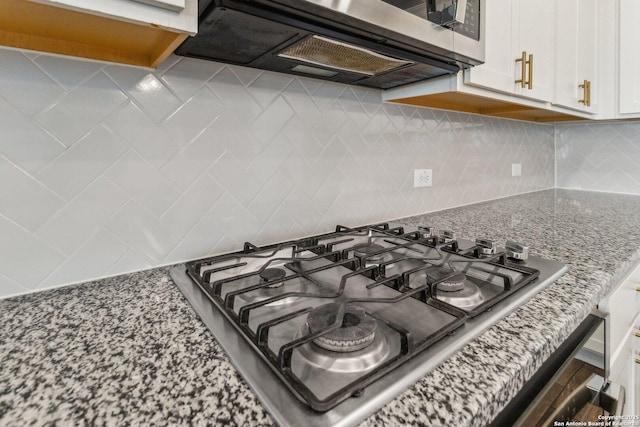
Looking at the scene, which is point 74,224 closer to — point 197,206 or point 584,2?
point 197,206

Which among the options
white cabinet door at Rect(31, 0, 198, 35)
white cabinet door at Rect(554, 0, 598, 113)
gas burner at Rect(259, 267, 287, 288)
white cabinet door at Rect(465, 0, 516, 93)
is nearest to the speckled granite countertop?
gas burner at Rect(259, 267, 287, 288)

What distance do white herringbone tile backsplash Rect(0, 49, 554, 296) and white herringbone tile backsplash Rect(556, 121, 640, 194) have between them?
1.55 m

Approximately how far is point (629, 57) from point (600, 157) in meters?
0.58

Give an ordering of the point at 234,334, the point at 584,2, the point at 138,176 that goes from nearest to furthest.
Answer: the point at 234,334
the point at 138,176
the point at 584,2

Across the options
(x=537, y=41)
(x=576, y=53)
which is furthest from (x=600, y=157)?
(x=537, y=41)

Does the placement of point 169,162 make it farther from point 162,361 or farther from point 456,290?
point 456,290

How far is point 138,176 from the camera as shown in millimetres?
731

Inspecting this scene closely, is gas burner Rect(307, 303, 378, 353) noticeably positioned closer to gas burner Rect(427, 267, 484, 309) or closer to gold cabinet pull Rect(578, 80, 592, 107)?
gas burner Rect(427, 267, 484, 309)

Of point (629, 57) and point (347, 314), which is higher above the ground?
point (629, 57)

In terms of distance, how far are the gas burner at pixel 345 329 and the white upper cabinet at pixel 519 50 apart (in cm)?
83

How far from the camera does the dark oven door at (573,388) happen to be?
453 mm

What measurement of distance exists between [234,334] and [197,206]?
43 centimetres

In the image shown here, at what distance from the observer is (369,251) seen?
0.83 meters

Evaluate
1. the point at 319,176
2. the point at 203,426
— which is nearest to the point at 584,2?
the point at 319,176
